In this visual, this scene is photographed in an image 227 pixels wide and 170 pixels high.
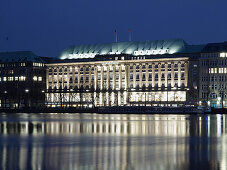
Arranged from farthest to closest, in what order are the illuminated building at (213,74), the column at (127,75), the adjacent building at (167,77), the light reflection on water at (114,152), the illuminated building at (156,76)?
the column at (127,75) < the illuminated building at (156,76) < the adjacent building at (167,77) < the illuminated building at (213,74) < the light reflection on water at (114,152)

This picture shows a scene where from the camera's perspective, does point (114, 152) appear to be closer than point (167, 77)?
Yes

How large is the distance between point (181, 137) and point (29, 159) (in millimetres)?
19949

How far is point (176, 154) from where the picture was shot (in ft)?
120

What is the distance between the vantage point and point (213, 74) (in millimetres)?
175500

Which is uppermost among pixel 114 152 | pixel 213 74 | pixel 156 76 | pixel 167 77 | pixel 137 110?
pixel 213 74

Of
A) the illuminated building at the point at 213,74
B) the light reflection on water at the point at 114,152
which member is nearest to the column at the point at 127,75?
the illuminated building at the point at 213,74

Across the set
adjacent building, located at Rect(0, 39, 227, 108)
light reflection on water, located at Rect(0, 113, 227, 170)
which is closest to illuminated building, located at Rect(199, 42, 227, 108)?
Result: adjacent building, located at Rect(0, 39, 227, 108)

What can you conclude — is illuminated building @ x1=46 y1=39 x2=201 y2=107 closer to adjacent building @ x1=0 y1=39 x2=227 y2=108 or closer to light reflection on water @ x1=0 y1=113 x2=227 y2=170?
adjacent building @ x1=0 y1=39 x2=227 y2=108

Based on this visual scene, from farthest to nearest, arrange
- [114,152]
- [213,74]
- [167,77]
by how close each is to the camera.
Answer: [167,77] → [213,74] → [114,152]

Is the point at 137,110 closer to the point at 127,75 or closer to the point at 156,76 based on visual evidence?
the point at 156,76

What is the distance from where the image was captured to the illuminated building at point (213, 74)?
17300 centimetres

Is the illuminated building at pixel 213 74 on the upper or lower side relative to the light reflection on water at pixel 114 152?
upper

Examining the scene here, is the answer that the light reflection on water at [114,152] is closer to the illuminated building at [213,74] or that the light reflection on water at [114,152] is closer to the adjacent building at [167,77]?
the illuminated building at [213,74]

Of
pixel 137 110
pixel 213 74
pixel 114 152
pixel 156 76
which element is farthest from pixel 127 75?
pixel 114 152
